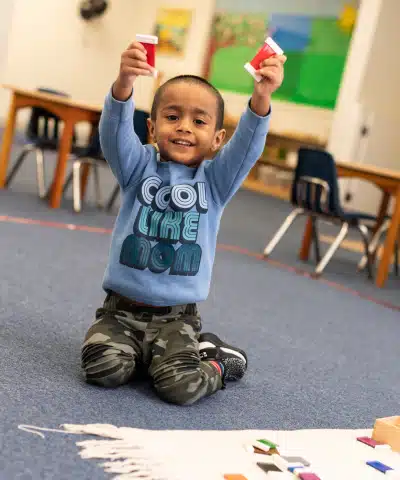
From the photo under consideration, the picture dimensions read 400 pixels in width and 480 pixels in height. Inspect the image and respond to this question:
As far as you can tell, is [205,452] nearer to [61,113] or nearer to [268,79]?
[268,79]

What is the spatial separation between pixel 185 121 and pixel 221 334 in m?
0.89

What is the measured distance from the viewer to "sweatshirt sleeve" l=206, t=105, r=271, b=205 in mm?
1882

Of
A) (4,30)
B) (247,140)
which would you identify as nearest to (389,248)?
(247,140)

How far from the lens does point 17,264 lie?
9.77 feet

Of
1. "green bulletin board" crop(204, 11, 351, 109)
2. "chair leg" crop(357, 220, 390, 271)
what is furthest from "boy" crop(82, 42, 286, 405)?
"green bulletin board" crop(204, 11, 351, 109)

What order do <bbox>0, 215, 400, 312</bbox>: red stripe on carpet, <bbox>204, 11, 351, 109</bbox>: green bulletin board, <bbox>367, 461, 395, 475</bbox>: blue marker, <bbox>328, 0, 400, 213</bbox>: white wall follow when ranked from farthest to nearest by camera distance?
<bbox>204, 11, 351, 109</bbox>: green bulletin board → <bbox>328, 0, 400, 213</bbox>: white wall → <bbox>0, 215, 400, 312</bbox>: red stripe on carpet → <bbox>367, 461, 395, 475</bbox>: blue marker

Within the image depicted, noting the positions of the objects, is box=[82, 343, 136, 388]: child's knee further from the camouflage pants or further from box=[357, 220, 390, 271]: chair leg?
box=[357, 220, 390, 271]: chair leg

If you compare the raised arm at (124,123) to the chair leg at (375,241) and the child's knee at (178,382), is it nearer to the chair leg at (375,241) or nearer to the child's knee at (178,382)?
the child's knee at (178,382)

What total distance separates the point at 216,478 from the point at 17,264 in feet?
5.86

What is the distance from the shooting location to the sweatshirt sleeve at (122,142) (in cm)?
185

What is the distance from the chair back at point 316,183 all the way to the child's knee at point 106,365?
2719mm

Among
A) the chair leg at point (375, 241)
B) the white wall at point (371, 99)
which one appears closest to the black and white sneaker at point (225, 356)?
the chair leg at point (375, 241)

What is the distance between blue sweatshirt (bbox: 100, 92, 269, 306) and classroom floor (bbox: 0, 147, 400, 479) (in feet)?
0.81

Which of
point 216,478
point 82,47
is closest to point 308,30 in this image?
point 82,47
